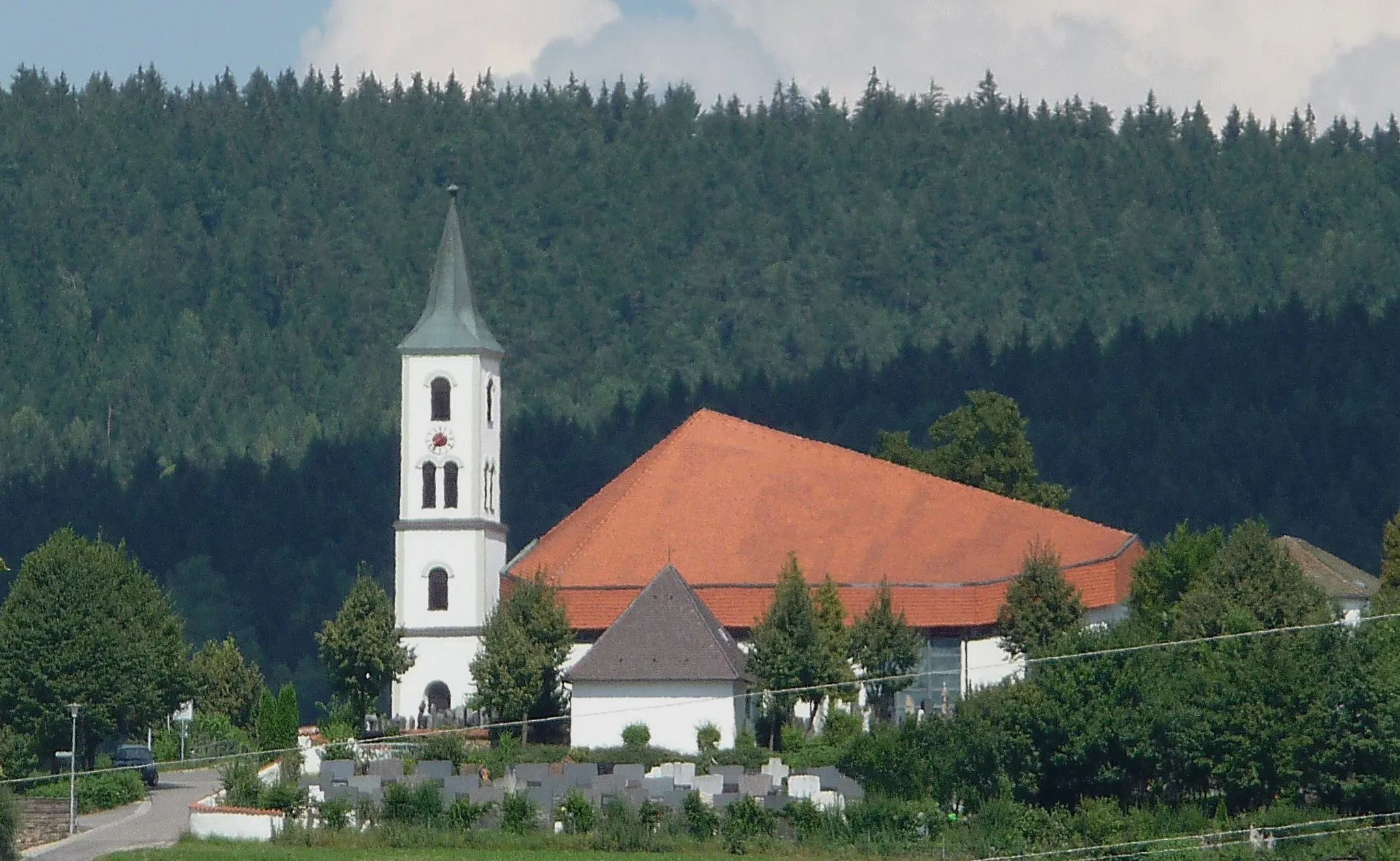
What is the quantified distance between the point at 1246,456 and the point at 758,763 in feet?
404

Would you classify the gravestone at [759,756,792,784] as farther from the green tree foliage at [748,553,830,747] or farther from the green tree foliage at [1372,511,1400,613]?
the green tree foliage at [1372,511,1400,613]

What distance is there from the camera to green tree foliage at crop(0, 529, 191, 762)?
63.0m

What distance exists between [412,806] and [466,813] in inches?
41.6

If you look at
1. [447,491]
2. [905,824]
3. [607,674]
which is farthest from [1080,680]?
[447,491]

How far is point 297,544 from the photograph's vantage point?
180m

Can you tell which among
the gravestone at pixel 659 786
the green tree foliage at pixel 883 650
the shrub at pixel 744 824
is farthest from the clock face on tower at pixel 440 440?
the shrub at pixel 744 824

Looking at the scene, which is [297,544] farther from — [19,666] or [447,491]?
[19,666]

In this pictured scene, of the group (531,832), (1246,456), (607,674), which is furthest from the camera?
(1246,456)

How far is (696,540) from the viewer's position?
75875 millimetres

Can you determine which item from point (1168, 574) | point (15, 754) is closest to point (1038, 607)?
point (1168, 574)

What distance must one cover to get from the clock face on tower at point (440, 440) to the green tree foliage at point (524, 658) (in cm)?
746

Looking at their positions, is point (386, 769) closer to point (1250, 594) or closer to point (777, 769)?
point (777, 769)

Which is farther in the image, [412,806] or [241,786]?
[241,786]

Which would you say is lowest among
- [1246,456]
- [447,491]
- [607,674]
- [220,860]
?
[220,860]
